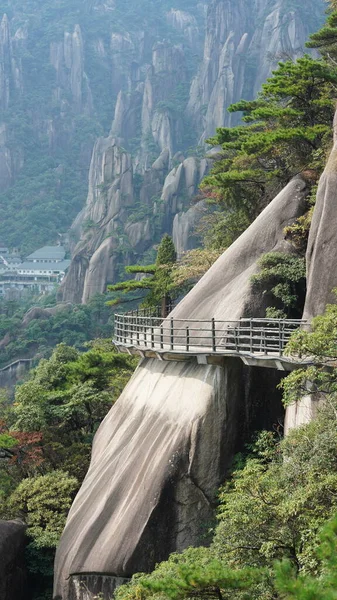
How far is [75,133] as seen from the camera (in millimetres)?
157250

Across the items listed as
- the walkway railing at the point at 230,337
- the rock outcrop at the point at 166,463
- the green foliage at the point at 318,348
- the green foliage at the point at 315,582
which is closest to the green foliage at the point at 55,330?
the walkway railing at the point at 230,337

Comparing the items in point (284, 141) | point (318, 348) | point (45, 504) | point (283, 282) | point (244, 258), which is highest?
point (284, 141)

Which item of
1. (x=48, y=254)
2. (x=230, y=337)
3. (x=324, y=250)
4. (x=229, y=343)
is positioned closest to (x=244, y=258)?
(x=229, y=343)

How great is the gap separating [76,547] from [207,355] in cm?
588

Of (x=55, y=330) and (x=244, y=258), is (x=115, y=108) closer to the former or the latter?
(x=55, y=330)

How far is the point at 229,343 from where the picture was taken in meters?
20.6

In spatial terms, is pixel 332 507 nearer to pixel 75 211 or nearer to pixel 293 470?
pixel 293 470

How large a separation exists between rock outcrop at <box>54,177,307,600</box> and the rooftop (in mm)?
106772

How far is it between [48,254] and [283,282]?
109m

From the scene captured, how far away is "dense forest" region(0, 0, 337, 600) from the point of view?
39.8 feet

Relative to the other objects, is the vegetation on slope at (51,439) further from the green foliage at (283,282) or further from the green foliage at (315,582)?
the green foliage at (315,582)

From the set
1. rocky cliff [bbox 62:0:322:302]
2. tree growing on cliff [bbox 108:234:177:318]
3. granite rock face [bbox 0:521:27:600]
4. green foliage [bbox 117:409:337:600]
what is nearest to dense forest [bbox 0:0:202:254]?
rocky cliff [bbox 62:0:322:302]

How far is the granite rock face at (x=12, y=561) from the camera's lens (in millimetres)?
22156

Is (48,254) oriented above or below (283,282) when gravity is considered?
above
